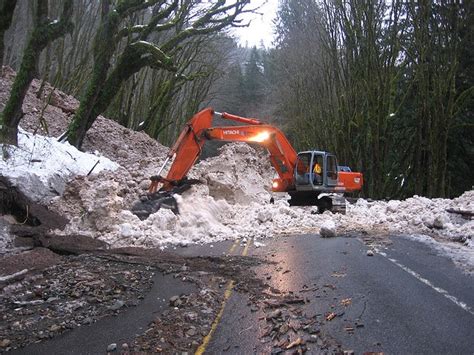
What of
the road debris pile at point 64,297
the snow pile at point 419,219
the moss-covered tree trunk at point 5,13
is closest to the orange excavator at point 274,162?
the snow pile at point 419,219

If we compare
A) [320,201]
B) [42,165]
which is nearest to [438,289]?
[320,201]

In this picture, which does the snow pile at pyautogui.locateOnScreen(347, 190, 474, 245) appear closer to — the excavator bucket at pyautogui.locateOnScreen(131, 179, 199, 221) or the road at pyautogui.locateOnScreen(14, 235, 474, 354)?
the road at pyautogui.locateOnScreen(14, 235, 474, 354)

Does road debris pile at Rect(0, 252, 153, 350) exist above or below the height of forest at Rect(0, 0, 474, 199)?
below

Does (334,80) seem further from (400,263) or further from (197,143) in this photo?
(400,263)

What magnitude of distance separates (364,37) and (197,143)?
37.1 ft

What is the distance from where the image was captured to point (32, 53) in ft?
39.9

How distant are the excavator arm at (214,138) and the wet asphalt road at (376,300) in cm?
553

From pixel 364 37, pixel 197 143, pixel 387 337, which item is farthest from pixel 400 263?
pixel 364 37

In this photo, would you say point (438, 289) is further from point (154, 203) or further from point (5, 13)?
point (5, 13)

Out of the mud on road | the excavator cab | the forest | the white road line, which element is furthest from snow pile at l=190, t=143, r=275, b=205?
the white road line

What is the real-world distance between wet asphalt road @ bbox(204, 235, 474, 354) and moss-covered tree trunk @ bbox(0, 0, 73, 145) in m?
7.34

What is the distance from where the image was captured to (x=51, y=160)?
40.0 ft

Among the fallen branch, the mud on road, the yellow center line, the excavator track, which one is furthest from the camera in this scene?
the excavator track

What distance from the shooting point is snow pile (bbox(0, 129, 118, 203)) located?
1061 centimetres
